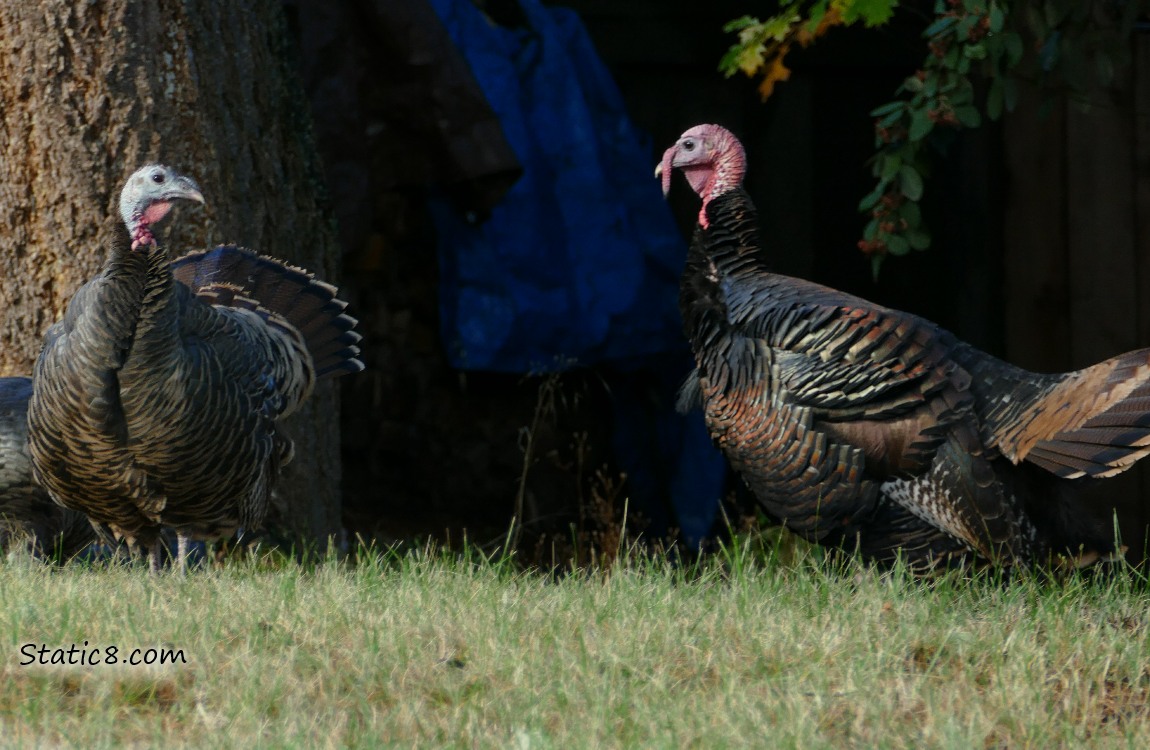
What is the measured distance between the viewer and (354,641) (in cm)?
308

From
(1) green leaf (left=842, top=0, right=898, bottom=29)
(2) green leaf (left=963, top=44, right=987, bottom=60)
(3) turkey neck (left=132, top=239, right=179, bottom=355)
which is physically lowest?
(3) turkey neck (left=132, top=239, right=179, bottom=355)

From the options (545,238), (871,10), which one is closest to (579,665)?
(871,10)

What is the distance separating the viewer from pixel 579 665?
2.97m

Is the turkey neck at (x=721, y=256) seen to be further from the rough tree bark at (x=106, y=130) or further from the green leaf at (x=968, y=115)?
the rough tree bark at (x=106, y=130)

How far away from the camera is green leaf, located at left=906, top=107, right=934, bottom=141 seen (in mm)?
4324

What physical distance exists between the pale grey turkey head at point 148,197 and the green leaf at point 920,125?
83.6 inches

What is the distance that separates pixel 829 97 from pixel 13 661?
4.67m

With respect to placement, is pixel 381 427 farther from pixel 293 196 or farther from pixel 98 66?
pixel 98 66


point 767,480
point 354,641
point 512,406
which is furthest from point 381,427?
point 354,641

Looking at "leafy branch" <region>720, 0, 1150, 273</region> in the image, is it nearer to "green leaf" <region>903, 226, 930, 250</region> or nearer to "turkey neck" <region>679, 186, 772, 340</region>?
"green leaf" <region>903, 226, 930, 250</region>

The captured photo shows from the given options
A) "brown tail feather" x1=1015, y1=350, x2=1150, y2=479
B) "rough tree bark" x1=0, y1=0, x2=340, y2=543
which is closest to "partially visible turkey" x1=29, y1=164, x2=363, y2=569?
"rough tree bark" x1=0, y1=0, x2=340, y2=543

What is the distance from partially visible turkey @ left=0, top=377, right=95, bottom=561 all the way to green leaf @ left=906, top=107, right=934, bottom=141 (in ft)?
9.25

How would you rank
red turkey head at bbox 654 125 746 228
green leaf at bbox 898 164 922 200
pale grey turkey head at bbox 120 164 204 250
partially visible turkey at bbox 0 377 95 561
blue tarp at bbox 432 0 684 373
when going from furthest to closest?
1. blue tarp at bbox 432 0 684 373
2. red turkey head at bbox 654 125 746 228
3. green leaf at bbox 898 164 922 200
4. partially visible turkey at bbox 0 377 95 561
5. pale grey turkey head at bbox 120 164 204 250

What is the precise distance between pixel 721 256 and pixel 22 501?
2.29m
